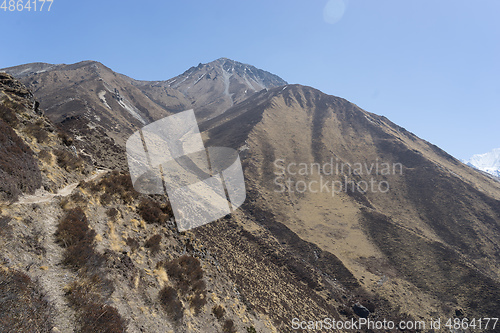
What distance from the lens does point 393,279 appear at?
128 feet

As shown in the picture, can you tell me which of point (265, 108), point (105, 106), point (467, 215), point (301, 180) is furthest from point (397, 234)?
point (105, 106)

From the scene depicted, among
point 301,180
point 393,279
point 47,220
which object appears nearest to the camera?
point 47,220

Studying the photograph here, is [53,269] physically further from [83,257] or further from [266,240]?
[266,240]

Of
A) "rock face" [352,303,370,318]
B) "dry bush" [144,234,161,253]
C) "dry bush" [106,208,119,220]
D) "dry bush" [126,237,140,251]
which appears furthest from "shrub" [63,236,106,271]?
"rock face" [352,303,370,318]

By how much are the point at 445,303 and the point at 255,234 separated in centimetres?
3010

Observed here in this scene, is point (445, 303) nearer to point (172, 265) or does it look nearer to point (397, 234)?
point (397, 234)

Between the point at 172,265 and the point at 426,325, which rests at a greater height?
the point at 172,265

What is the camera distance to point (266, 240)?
41156 millimetres

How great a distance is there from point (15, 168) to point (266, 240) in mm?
36217

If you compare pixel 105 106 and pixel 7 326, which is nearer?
pixel 7 326

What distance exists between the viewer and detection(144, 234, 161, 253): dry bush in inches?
509

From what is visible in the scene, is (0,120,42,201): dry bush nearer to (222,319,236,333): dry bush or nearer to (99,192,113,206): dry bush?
(99,192,113,206): dry bush

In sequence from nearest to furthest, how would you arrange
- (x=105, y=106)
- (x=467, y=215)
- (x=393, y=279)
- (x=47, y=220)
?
(x=47, y=220)
(x=393, y=279)
(x=467, y=215)
(x=105, y=106)

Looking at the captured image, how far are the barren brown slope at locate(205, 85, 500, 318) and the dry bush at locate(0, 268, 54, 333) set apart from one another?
133 feet
